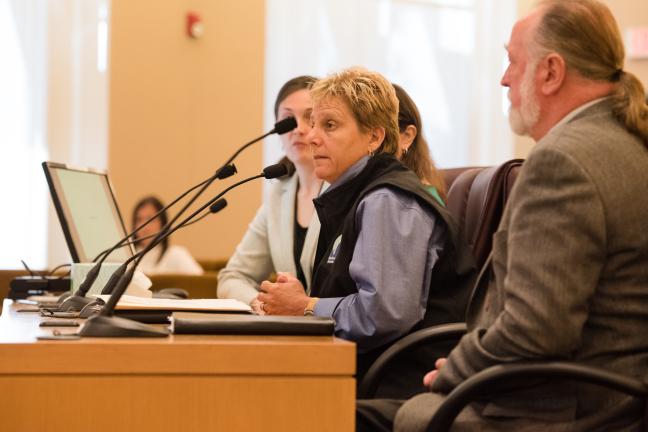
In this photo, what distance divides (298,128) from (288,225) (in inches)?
13.4

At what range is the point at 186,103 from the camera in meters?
6.09

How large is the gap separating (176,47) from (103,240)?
9.96ft

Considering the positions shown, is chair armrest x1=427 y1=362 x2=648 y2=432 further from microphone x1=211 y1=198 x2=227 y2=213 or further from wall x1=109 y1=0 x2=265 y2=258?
wall x1=109 y1=0 x2=265 y2=258

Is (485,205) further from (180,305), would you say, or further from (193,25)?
(193,25)

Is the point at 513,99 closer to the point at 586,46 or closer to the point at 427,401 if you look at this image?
the point at 586,46

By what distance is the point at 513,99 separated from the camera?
190 cm

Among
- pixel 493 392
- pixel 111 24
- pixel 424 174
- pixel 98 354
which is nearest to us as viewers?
pixel 98 354

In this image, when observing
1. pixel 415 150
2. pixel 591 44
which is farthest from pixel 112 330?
pixel 415 150

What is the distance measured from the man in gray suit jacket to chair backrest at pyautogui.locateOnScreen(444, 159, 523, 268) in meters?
0.76

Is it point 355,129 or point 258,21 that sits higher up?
point 258,21

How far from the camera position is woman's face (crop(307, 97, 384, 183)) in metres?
2.53

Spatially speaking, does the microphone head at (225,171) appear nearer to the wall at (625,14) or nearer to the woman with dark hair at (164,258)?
the woman with dark hair at (164,258)

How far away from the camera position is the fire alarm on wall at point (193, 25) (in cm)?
607

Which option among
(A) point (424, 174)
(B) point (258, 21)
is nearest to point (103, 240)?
(A) point (424, 174)
